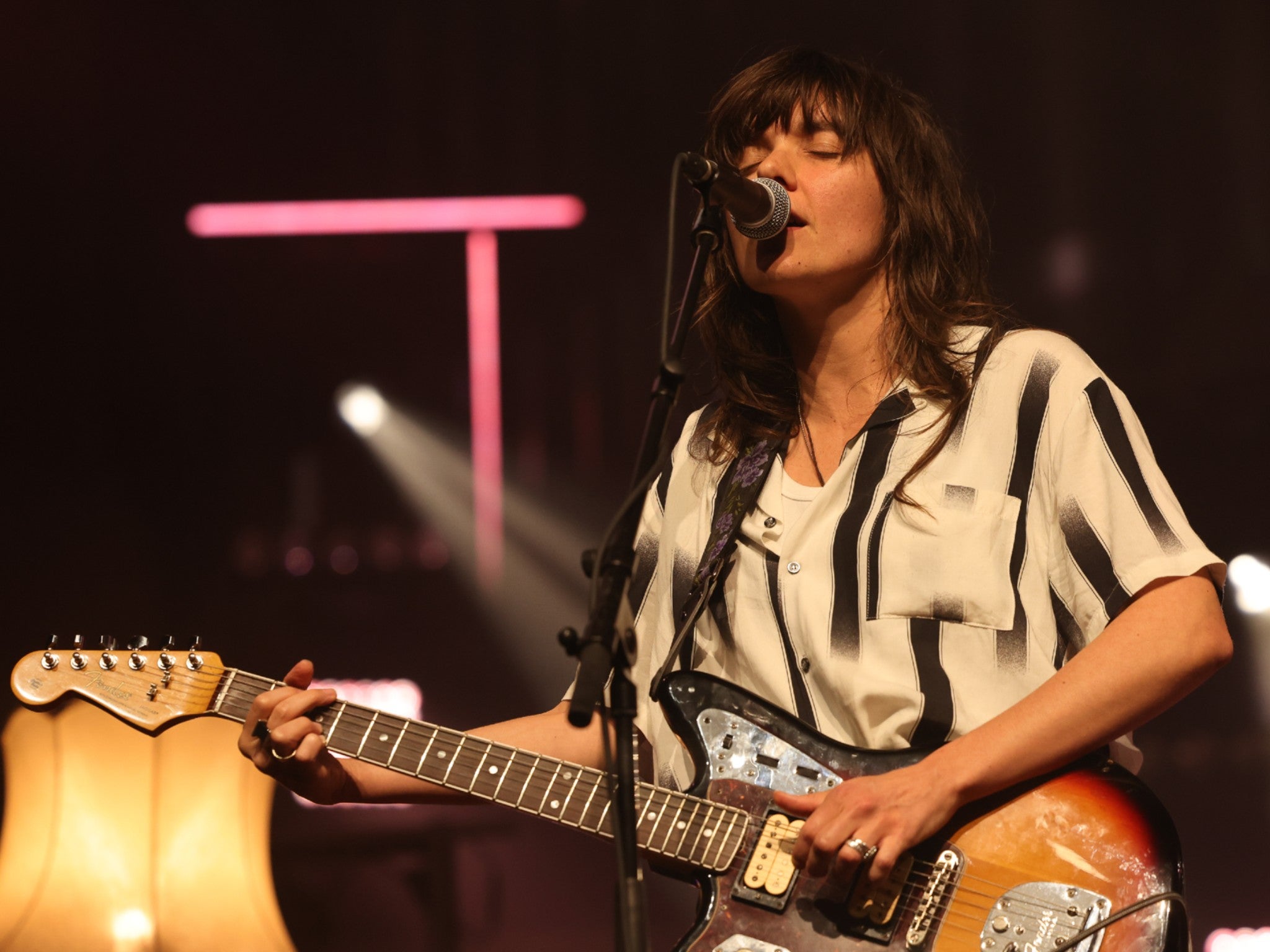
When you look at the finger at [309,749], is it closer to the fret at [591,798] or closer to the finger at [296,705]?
the finger at [296,705]

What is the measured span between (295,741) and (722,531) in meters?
0.84

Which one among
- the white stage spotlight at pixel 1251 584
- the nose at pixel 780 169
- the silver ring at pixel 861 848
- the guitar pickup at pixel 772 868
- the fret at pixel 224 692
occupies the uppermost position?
the nose at pixel 780 169

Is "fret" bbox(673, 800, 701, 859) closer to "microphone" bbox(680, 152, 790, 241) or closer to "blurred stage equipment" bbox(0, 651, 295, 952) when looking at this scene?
"microphone" bbox(680, 152, 790, 241)

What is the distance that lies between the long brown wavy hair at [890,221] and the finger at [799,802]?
31.0 inches

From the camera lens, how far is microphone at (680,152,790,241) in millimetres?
1605

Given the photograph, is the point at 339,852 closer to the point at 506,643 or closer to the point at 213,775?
the point at 506,643

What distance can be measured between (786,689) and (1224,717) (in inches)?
105

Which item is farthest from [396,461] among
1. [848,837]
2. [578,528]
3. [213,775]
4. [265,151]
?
[848,837]

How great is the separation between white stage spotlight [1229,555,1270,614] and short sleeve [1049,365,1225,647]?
233 cm

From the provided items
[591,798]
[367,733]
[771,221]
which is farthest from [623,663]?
[771,221]

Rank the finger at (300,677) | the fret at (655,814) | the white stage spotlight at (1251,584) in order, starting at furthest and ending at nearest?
the white stage spotlight at (1251,584) → the finger at (300,677) → the fret at (655,814)

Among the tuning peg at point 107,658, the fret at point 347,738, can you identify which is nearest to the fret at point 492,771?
the fret at point 347,738

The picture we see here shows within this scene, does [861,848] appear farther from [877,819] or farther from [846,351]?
[846,351]

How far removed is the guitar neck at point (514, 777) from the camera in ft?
5.68
